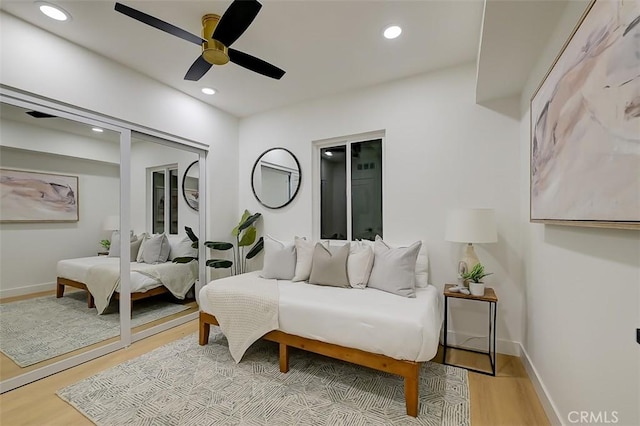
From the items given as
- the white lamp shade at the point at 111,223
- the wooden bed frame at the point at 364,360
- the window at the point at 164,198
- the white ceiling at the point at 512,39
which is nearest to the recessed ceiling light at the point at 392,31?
the white ceiling at the point at 512,39

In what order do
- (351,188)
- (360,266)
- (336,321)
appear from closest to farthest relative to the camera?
(336,321), (360,266), (351,188)

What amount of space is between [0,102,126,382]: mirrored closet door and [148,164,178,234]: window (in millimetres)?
419

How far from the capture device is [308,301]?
87.7 inches

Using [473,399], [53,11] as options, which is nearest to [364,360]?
[473,399]

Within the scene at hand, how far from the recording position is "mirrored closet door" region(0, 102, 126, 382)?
2135 mm

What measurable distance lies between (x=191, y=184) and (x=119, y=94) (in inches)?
49.1

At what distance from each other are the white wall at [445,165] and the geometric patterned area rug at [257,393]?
93cm

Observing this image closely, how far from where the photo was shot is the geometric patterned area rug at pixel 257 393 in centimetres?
175

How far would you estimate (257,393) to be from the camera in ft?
6.54

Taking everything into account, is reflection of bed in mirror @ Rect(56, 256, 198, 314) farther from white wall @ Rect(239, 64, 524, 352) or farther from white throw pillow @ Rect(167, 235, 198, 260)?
white wall @ Rect(239, 64, 524, 352)

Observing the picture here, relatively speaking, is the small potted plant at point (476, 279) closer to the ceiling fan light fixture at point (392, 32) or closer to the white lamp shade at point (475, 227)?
the white lamp shade at point (475, 227)

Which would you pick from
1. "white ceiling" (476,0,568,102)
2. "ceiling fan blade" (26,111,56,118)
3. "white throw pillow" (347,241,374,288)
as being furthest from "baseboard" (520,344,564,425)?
"ceiling fan blade" (26,111,56,118)

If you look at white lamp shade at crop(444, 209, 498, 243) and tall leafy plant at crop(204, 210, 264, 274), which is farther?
tall leafy plant at crop(204, 210, 264, 274)

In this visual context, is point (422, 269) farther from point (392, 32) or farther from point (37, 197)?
point (37, 197)
